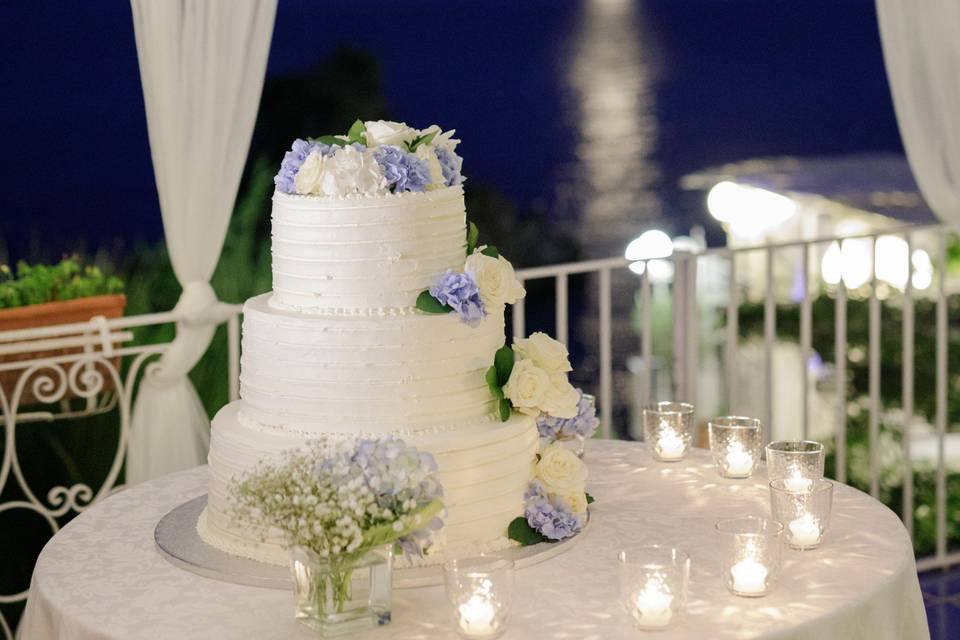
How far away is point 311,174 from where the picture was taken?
7.62ft

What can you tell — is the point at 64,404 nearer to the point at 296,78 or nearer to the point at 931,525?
the point at 931,525

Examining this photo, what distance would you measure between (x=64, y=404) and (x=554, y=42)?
21.9 meters

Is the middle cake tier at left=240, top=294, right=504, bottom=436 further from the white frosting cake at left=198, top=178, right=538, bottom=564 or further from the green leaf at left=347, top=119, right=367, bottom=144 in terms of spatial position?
the green leaf at left=347, top=119, right=367, bottom=144

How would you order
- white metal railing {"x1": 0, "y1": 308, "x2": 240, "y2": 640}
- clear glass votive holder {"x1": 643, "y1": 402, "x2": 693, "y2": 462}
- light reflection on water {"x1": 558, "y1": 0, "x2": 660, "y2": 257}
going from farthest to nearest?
light reflection on water {"x1": 558, "y1": 0, "x2": 660, "y2": 257} < white metal railing {"x1": 0, "y1": 308, "x2": 240, "y2": 640} < clear glass votive holder {"x1": 643, "y1": 402, "x2": 693, "y2": 462}

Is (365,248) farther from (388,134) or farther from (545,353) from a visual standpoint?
(545,353)

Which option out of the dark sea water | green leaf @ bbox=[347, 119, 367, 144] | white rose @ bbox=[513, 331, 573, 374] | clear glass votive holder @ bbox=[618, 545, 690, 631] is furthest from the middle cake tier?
the dark sea water

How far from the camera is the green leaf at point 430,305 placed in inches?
90.1

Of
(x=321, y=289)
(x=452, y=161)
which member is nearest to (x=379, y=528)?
(x=321, y=289)

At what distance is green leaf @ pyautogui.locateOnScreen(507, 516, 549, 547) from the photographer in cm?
234

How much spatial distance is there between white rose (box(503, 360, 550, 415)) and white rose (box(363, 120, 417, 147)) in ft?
1.47

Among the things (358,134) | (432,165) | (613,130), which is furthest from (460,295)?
(613,130)

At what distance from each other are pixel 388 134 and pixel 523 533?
74 cm

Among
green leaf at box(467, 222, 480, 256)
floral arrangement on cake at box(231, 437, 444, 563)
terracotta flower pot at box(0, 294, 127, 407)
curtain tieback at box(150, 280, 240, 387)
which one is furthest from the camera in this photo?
terracotta flower pot at box(0, 294, 127, 407)

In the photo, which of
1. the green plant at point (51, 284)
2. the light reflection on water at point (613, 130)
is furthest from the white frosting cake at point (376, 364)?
the light reflection on water at point (613, 130)
